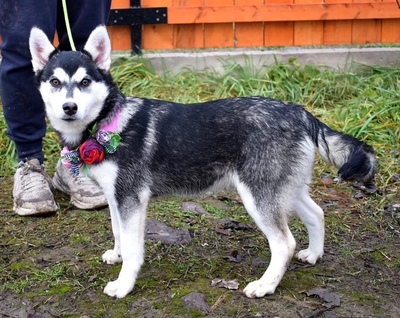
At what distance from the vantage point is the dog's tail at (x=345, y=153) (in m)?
3.24

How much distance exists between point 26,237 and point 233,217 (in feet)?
4.31

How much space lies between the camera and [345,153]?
3326 millimetres

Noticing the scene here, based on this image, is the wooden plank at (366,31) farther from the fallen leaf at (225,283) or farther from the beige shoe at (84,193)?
the fallen leaf at (225,283)

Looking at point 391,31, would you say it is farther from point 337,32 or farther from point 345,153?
point 345,153

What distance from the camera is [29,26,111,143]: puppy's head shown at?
3184 millimetres

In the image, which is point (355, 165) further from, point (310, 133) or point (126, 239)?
point (126, 239)

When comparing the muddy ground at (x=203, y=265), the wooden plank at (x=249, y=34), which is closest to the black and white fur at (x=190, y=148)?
the muddy ground at (x=203, y=265)

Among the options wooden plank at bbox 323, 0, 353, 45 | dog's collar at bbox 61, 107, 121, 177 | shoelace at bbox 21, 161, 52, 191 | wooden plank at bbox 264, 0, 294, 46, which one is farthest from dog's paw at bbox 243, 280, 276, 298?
wooden plank at bbox 323, 0, 353, 45

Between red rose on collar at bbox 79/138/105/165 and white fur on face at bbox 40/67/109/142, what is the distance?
13 centimetres

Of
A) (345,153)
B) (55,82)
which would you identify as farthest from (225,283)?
(55,82)

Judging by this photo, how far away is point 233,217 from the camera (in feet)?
14.4

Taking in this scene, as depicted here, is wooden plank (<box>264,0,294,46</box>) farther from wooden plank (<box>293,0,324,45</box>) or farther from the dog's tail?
the dog's tail

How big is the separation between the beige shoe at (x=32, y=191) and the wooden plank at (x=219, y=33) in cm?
278

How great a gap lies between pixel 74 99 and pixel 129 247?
77cm
